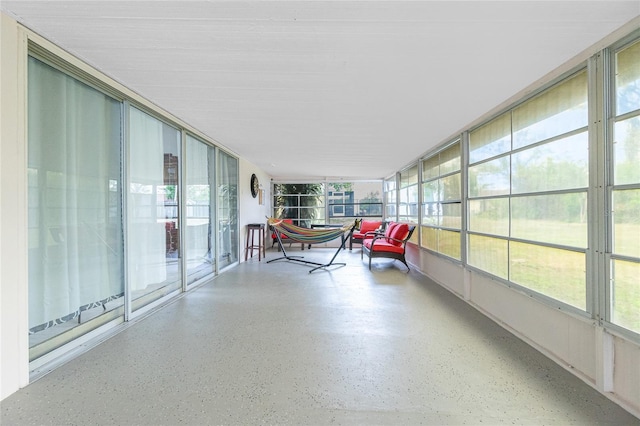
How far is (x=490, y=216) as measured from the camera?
278cm

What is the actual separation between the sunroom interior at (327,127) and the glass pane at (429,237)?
37.3 inches

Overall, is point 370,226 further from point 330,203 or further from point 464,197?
point 464,197

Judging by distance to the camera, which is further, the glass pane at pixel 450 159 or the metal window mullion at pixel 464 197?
the glass pane at pixel 450 159

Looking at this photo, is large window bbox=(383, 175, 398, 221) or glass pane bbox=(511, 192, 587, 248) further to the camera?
large window bbox=(383, 175, 398, 221)

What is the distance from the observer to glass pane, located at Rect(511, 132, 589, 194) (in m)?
1.77

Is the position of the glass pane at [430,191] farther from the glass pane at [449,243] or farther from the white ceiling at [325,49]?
the white ceiling at [325,49]

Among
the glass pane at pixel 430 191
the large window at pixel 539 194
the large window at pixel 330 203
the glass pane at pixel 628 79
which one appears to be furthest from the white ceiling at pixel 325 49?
the large window at pixel 330 203

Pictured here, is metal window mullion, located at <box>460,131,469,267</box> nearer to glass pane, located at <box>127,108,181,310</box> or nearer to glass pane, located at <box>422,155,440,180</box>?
glass pane, located at <box>422,155,440,180</box>

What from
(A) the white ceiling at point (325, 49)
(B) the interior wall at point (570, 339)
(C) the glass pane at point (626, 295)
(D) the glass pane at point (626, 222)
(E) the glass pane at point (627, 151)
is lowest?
(B) the interior wall at point (570, 339)

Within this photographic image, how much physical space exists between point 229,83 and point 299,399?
7.77 ft

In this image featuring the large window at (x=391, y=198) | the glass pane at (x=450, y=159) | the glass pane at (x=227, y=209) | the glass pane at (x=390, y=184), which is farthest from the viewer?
the glass pane at (x=390, y=184)

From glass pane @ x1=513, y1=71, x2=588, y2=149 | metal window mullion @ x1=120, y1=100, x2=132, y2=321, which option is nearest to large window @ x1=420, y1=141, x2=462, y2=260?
glass pane @ x1=513, y1=71, x2=588, y2=149

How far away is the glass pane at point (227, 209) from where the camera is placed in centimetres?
441

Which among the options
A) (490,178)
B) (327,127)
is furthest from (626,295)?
(327,127)
